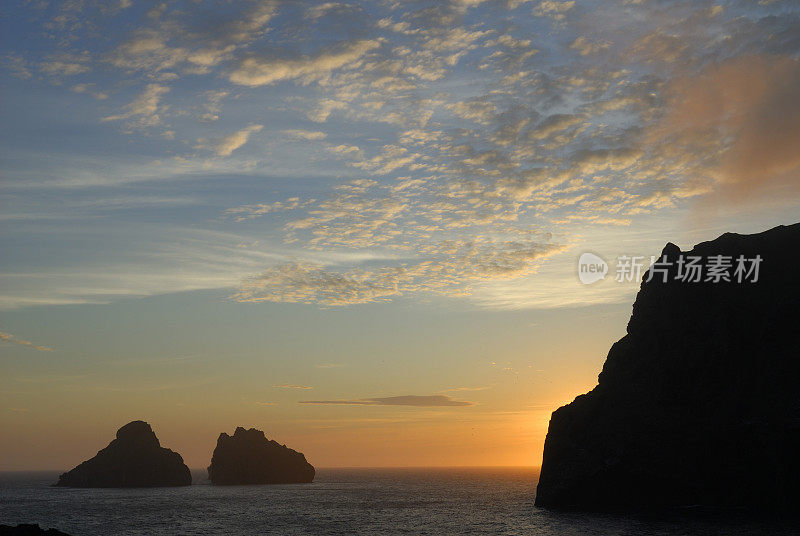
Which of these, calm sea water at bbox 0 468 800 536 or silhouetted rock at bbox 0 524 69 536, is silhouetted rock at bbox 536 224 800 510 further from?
silhouetted rock at bbox 0 524 69 536

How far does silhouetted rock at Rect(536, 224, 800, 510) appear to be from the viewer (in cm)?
8012

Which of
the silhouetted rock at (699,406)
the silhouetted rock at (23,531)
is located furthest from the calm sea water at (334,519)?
the silhouetted rock at (23,531)

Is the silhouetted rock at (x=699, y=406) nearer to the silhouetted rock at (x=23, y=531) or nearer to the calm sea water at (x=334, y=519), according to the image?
the calm sea water at (x=334, y=519)

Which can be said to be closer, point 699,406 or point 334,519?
point 699,406

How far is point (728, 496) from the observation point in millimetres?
82062

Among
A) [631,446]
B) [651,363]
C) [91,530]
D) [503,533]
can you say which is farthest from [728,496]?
[91,530]

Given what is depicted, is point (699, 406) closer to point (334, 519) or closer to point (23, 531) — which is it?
point (334, 519)

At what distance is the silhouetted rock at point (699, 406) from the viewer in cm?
8012

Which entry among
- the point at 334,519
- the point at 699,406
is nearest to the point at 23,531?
the point at 334,519

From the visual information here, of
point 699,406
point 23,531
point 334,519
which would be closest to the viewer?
→ point 23,531

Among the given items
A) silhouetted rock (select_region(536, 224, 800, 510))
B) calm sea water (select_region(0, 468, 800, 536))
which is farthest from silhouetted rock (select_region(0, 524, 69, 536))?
silhouetted rock (select_region(536, 224, 800, 510))

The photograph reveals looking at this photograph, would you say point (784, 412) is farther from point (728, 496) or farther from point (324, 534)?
point (324, 534)

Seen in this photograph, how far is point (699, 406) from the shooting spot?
87250 mm

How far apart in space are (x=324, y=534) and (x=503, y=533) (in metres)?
21.8
